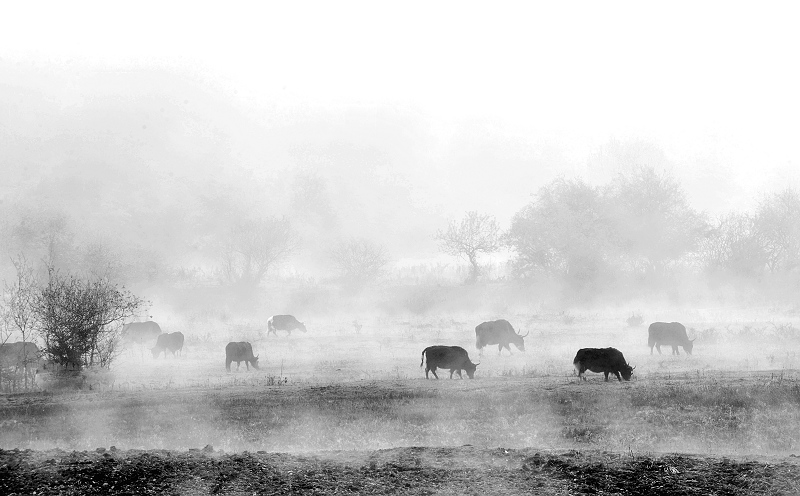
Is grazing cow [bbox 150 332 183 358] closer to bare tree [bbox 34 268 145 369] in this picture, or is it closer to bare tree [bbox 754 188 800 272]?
bare tree [bbox 34 268 145 369]

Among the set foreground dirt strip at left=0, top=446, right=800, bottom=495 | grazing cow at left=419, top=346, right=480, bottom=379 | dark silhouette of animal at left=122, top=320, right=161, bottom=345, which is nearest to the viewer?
foreground dirt strip at left=0, top=446, right=800, bottom=495

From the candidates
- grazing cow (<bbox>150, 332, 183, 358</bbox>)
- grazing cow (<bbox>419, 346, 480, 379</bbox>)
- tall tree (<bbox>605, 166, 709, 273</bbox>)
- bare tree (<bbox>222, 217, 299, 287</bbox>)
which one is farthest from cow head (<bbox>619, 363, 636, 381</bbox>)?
bare tree (<bbox>222, 217, 299, 287</bbox>)

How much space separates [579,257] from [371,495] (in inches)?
2122

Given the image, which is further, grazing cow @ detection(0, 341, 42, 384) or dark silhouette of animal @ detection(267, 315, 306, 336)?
dark silhouette of animal @ detection(267, 315, 306, 336)

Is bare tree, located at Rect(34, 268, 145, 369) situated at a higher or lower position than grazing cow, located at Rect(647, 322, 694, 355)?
higher

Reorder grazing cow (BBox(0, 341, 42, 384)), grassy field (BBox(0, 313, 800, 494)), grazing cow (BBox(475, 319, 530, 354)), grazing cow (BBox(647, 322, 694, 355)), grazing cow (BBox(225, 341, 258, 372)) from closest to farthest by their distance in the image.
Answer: grassy field (BBox(0, 313, 800, 494))
grazing cow (BBox(0, 341, 42, 384))
grazing cow (BBox(225, 341, 258, 372))
grazing cow (BBox(647, 322, 694, 355))
grazing cow (BBox(475, 319, 530, 354))

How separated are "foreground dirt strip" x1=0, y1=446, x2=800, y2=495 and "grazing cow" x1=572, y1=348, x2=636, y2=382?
10001 millimetres

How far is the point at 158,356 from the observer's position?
118ft

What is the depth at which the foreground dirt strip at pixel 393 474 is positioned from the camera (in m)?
10.8

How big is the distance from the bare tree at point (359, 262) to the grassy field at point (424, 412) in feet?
154

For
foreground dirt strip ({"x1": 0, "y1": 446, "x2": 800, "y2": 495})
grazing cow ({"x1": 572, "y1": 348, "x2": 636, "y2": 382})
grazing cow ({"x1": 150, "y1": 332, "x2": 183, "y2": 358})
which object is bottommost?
foreground dirt strip ({"x1": 0, "y1": 446, "x2": 800, "y2": 495})

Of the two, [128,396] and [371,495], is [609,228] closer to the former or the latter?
[128,396]

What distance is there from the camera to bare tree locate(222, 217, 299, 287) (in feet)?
244

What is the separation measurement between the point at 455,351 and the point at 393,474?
41.5ft
